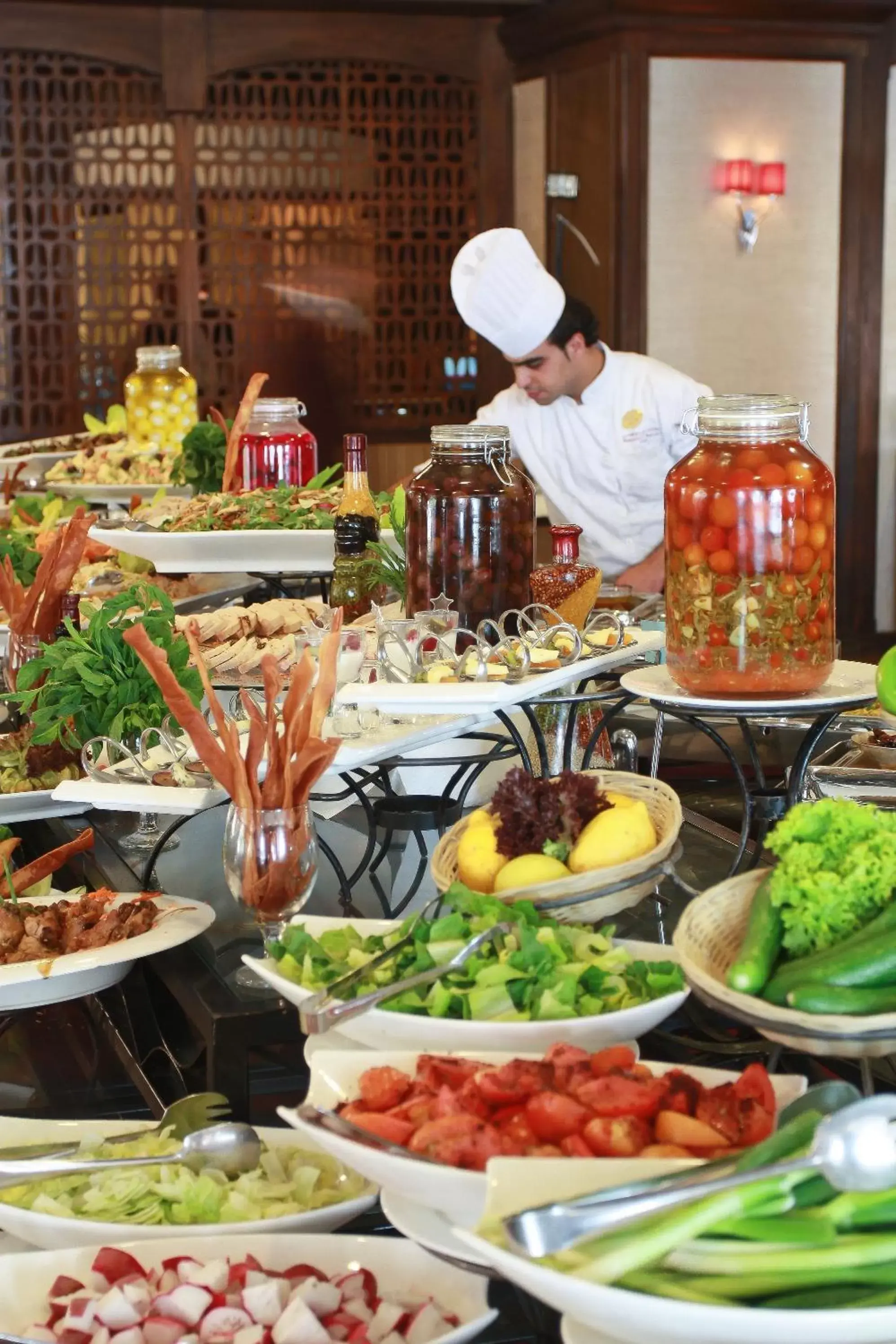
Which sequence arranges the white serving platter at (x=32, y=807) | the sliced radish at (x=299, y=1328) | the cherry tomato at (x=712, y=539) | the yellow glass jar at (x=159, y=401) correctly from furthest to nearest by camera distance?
1. the yellow glass jar at (x=159, y=401)
2. the white serving platter at (x=32, y=807)
3. the cherry tomato at (x=712, y=539)
4. the sliced radish at (x=299, y=1328)

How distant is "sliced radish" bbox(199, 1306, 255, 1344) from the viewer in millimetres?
1190

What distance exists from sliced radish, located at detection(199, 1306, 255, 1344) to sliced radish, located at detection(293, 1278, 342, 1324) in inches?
1.6

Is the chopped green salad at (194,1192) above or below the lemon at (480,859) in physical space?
below

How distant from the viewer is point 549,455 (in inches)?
194

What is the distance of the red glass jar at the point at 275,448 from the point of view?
3986 millimetres

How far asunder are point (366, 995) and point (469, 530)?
1.13 metres

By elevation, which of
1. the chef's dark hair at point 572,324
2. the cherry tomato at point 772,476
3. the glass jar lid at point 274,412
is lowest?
the cherry tomato at point 772,476

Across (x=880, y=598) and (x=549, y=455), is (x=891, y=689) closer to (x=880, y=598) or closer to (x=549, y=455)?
(x=549, y=455)

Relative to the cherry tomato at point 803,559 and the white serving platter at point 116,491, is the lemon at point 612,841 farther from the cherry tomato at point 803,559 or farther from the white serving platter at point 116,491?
the white serving platter at point 116,491

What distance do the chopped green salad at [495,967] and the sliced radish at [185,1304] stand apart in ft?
0.85

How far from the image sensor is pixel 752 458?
1.75 meters

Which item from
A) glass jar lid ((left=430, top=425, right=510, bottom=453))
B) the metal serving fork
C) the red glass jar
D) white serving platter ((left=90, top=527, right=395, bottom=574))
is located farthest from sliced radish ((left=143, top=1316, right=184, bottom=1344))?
the red glass jar

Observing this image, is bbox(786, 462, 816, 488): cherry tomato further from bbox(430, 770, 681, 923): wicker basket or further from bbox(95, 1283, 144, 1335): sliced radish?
bbox(95, 1283, 144, 1335): sliced radish

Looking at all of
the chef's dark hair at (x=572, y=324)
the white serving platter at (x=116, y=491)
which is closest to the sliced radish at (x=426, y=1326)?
the white serving platter at (x=116, y=491)
